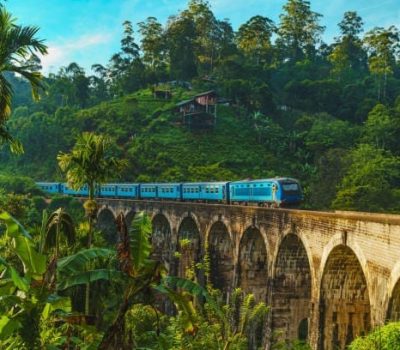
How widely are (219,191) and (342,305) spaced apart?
1905 cm

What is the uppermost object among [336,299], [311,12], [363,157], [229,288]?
A: [311,12]

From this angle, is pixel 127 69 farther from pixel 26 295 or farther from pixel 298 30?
pixel 26 295

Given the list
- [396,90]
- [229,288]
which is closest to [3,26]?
[229,288]

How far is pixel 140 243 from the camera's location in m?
9.59

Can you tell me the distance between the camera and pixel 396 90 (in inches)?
3150

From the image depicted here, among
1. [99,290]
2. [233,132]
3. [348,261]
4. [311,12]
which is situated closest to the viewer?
[99,290]

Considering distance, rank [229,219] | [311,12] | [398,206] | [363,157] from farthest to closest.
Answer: [311,12]
[363,157]
[398,206]
[229,219]

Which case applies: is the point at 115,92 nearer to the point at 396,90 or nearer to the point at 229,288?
the point at 396,90

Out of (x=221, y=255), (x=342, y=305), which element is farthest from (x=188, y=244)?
(x=342, y=305)

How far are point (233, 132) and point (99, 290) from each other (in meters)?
59.4

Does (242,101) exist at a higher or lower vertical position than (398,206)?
higher

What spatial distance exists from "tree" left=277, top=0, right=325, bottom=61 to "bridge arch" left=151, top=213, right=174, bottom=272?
68.1 meters

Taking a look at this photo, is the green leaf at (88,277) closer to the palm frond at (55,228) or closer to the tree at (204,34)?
the palm frond at (55,228)

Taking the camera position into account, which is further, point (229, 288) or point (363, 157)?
point (363, 157)
